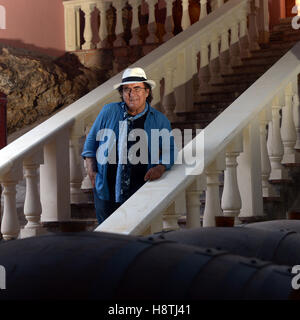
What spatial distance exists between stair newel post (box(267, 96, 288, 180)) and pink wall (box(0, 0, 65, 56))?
458cm

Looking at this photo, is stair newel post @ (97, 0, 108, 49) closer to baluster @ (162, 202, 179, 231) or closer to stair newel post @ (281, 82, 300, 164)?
stair newel post @ (281, 82, 300, 164)

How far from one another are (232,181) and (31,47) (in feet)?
18.0

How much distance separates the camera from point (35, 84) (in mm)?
9461

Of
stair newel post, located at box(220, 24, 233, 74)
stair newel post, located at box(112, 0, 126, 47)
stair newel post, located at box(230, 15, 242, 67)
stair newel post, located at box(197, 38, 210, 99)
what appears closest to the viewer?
stair newel post, located at box(197, 38, 210, 99)

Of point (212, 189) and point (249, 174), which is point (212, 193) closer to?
point (212, 189)

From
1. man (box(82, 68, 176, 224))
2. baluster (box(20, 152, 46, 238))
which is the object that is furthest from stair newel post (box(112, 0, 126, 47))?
man (box(82, 68, 176, 224))

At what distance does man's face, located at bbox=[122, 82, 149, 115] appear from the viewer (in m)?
5.06

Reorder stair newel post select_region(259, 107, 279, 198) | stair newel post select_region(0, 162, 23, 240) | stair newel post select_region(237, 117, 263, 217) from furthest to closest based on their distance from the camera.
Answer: stair newel post select_region(259, 107, 279, 198) → stair newel post select_region(237, 117, 263, 217) → stair newel post select_region(0, 162, 23, 240)

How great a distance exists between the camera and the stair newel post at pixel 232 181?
5242 millimetres

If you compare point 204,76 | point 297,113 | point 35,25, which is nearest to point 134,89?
point 297,113

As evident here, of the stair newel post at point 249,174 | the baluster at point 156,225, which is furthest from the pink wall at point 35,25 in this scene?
the baluster at point 156,225

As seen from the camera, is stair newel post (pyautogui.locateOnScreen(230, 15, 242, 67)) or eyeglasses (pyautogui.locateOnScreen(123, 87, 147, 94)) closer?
eyeglasses (pyautogui.locateOnScreen(123, 87, 147, 94))
